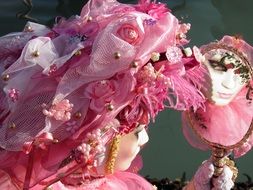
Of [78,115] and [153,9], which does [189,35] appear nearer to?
[153,9]

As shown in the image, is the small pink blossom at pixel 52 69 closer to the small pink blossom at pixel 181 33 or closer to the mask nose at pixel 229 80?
the small pink blossom at pixel 181 33

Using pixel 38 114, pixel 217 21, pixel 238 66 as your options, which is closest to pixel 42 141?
pixel 38 114

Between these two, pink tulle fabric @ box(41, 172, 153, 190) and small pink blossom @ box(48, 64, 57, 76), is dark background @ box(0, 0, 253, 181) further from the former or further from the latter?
small pink blossom @ box(48, 64, 57, 76)

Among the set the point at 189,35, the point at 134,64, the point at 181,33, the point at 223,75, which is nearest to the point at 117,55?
the point at 134,64

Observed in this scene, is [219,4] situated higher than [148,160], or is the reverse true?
[219,4]

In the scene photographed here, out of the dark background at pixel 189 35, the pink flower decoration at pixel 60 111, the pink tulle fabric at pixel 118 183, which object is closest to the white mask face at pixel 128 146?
the pink tulle fabric at pixel 118 183

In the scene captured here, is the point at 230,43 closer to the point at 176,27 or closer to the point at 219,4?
the point at 176,27
